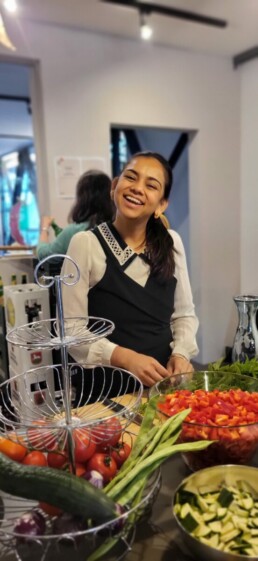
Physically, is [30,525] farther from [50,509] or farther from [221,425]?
[221,425]

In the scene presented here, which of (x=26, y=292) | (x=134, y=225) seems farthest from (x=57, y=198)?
(x=134, y=225)

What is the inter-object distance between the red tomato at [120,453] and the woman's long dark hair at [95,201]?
56.6 inches

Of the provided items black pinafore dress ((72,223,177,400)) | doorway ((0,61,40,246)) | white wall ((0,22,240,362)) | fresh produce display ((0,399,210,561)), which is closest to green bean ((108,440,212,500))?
fresh produce display ((0,399,210,561))

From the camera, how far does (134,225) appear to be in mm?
1284

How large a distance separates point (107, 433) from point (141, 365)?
375 mm

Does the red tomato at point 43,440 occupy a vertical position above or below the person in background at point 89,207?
below

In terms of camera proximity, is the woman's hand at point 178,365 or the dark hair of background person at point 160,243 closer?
the woman's hand at point 178,365

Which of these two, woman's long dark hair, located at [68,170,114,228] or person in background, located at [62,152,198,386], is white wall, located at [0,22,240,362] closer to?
woman's long dark hair, located at [68,170,114,228]

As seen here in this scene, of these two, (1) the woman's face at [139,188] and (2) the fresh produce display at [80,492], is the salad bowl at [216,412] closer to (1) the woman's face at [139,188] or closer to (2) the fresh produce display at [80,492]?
(2) the fresh produce display at [80,492]

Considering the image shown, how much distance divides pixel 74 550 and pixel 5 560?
0.30 ft

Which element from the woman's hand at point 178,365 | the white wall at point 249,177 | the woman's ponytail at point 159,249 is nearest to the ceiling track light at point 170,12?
the white wall at point 249,177

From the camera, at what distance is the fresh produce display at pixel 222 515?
1.82ft

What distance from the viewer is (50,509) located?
555 millimetres

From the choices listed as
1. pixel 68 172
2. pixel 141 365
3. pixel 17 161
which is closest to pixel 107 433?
pixel 141 365
